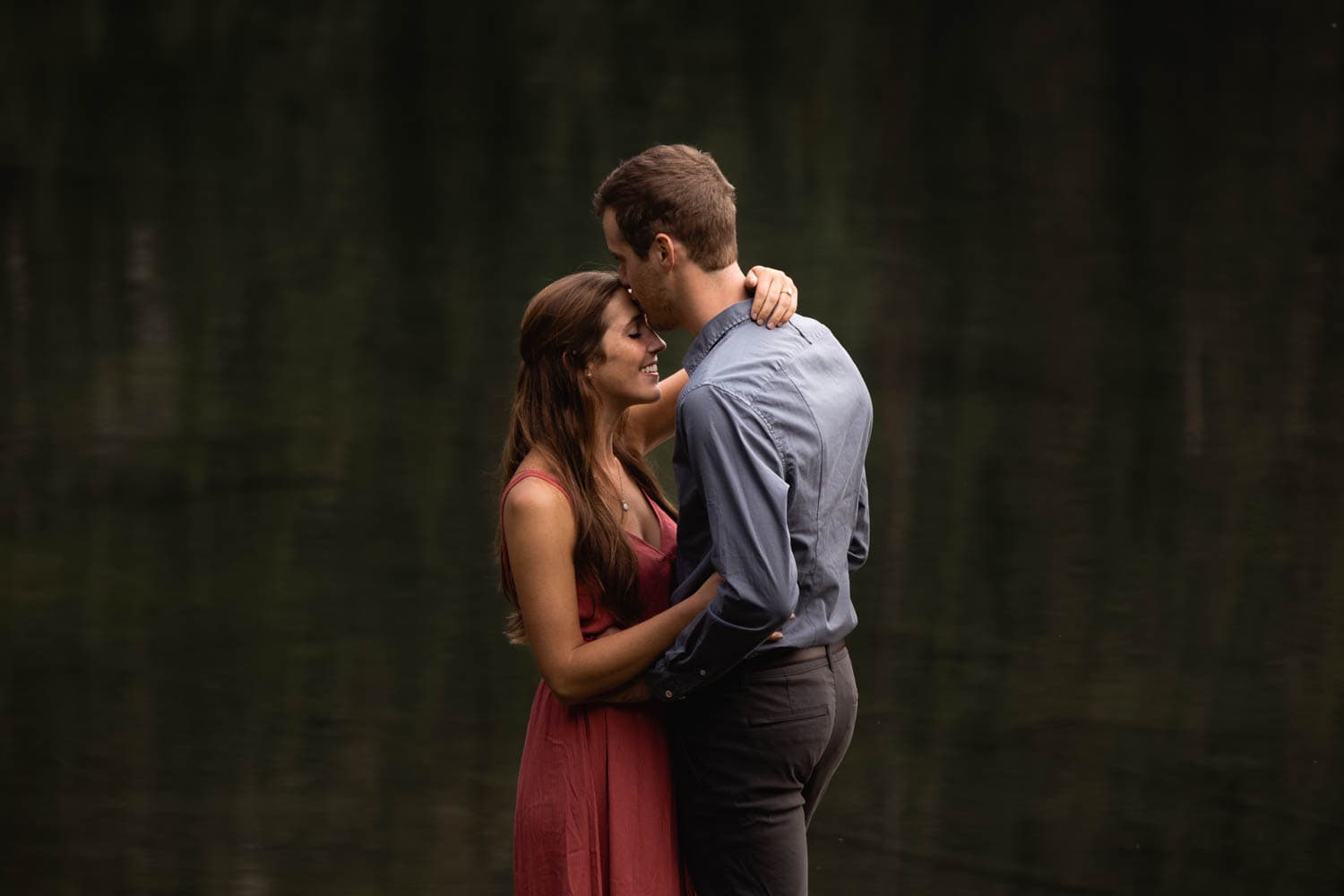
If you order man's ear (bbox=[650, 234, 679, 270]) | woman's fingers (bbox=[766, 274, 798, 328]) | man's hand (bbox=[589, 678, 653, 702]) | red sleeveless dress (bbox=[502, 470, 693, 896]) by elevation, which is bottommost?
red sleeveless dress (bbox=[502, 470, 693, 896])

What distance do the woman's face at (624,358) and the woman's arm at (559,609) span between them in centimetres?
25

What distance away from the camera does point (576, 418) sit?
8.91 feet

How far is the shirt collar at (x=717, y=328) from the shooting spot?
2658mm

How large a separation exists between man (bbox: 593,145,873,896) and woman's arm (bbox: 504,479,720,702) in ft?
0.20

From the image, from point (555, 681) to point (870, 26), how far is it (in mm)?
2162

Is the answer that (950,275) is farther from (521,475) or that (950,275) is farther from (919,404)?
(521,475)

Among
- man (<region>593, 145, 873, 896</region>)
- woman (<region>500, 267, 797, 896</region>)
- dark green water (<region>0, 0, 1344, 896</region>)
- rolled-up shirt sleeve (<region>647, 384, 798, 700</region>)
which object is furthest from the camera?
dark green water (<region>0, 0, 1344, 896</region>)

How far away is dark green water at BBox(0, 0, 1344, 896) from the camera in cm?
379

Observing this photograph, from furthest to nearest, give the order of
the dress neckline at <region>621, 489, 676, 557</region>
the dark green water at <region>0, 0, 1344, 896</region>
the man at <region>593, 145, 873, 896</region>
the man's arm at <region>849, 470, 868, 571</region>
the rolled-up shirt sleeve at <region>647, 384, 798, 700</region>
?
the dark green water at <region>0, 0, 1344, 896</region> < the man's arm at <region>849, 470, 868, 571</region> < the dress neckline at <region>621, 489, 676, 557</region> < the man at <region>593, 145, 873, 896</region> < the rolled-up shirt sleeve at <region>647, 384, 798, 700</region>

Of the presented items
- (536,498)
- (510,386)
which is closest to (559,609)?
(536,498)

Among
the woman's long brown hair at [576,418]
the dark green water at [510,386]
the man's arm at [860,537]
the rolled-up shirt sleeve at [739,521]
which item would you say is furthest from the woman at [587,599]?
the dark green water at [510,386]

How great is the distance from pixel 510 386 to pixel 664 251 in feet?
4.33

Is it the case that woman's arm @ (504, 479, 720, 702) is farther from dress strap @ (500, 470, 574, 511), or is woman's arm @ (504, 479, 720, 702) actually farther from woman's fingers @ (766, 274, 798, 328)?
woman's fingers @ (766, 274, 798, 328)

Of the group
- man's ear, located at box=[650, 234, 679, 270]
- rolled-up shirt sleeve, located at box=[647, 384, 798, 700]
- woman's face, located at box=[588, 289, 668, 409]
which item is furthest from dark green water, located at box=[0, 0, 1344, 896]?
rolled-up shirt sleeve, located at box=[647, 384, 798, 700]
